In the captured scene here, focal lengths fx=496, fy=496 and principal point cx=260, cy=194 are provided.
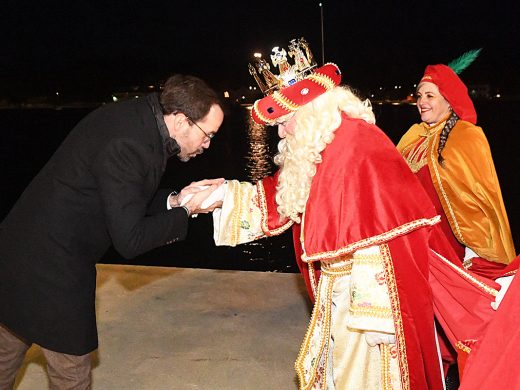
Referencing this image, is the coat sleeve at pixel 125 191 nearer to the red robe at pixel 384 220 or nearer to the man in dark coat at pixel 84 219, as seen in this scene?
the man in dark coat at pixel 84 219

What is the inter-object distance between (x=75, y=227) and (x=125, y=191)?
0.32m

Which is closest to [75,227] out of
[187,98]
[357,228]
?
[187,98]

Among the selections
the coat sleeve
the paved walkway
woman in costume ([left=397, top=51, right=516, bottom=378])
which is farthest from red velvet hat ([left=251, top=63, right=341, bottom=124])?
the paved walkway

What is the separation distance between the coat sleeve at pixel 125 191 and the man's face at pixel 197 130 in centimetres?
24

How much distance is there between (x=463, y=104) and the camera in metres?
3.74

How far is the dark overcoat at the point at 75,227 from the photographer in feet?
6.77

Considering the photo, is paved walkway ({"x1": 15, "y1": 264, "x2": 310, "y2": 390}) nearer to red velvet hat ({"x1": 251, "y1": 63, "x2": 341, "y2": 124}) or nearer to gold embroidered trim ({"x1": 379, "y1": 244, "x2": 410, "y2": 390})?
gold embroidered trim ({"x1": 379, "y1": 244, "x2": 410, "y2": 390})

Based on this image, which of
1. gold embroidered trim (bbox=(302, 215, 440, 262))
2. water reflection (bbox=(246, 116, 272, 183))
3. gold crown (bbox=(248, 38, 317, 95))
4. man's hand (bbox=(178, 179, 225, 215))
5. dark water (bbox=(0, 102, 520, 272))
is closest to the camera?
gold embroidered trim (bbox=(302, 215, 440, 262))

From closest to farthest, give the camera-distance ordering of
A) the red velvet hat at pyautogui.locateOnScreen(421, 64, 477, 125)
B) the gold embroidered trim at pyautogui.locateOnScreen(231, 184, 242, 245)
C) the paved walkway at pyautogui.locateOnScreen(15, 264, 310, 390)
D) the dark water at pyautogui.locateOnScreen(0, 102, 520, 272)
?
the gold embroidered trim at pyautogui.locateOnScreen(231, 184, 242, 245) < the paved walkway at pyautogui.locateOnScreen(15, 264, 310, 390) < the red velvet hat at pyautogui.locateOnScreen(421, 64, 477, 125) < the dark water at pyautogui.locateOnScreen(0, 102, 520, 272)

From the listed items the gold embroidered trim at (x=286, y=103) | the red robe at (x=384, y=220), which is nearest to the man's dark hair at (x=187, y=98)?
the gold embroidered trim at (x=286, y=103)

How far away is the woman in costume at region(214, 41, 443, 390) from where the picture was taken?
217 cm

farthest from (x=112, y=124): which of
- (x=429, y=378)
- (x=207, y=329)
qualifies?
(x=207, y=329)

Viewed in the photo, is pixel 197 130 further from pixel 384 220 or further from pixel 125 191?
pixel 384 220

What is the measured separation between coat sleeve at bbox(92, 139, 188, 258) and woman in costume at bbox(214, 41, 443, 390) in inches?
25.7
